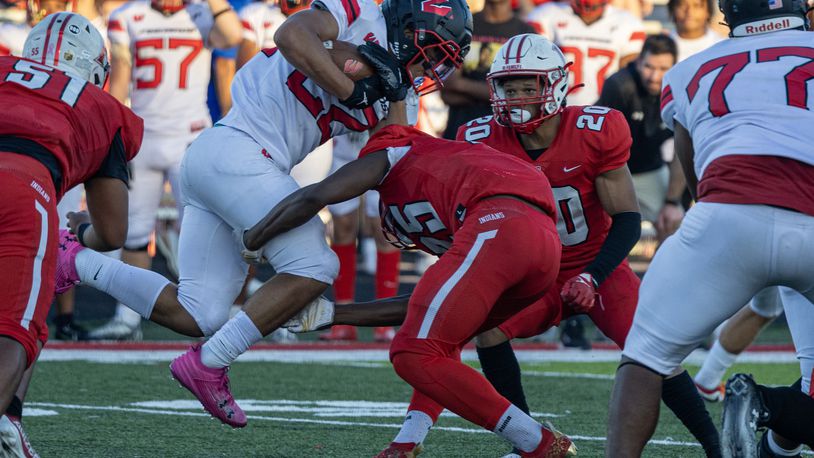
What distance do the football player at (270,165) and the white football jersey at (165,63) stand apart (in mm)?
3696

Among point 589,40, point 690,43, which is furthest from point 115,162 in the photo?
point 690,43

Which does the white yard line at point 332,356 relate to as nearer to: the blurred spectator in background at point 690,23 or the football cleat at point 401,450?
the blurred spectator in background at point 690,23

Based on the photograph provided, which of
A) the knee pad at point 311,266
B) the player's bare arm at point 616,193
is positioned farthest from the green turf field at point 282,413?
the player's bare arm at point 616,193

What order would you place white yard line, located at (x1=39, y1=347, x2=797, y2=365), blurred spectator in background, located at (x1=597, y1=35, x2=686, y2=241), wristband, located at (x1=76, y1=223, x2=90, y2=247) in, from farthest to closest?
blurred spectator in background, located at (x1=597, y1=35, x2=686, y2=241) < white yard line, located at (x1=39, y1=347, x2=797, y2=365) < wristband, located at (x1=76, y1=223, x2=90, y2=247)

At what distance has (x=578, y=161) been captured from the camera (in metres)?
4.82

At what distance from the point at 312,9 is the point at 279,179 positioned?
0.62 meters

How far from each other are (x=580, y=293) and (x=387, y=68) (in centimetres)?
102

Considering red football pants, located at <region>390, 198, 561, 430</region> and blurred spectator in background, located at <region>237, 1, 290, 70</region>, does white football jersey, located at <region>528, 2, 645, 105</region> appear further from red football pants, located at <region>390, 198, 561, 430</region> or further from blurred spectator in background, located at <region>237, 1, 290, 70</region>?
red football pants, located at <region>390, 198, 561, 430</region>

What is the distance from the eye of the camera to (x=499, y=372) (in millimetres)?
4770

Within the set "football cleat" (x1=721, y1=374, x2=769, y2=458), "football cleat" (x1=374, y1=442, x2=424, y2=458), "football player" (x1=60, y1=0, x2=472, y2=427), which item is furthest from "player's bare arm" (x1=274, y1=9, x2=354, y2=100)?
"football cleat" (x1=721, y1=374, x2=769, y2=458)

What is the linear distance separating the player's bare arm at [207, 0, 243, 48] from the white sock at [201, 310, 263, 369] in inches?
174

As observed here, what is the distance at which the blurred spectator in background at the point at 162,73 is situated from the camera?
28.0 ft

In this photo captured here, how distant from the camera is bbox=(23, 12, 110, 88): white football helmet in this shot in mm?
4434

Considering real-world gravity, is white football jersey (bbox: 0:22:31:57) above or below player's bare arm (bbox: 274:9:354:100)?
below
